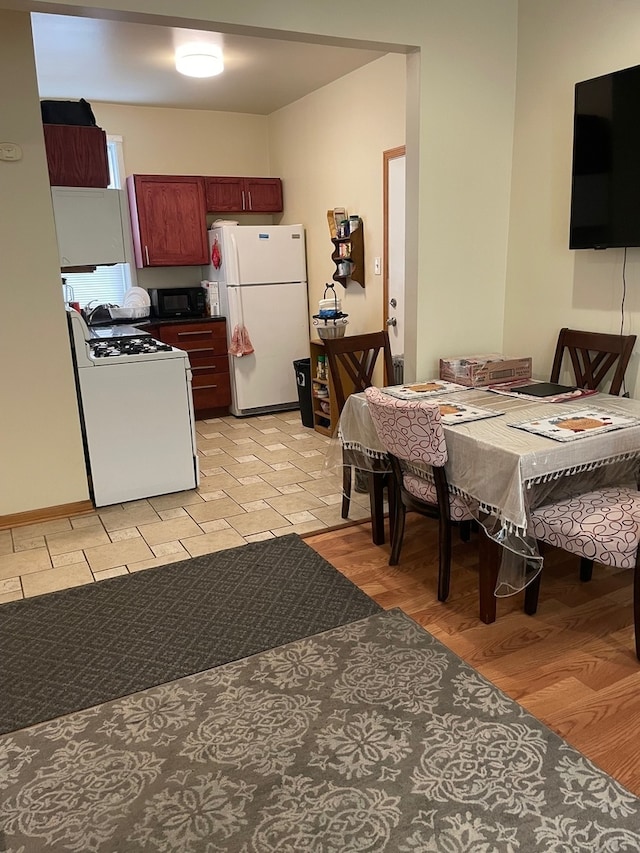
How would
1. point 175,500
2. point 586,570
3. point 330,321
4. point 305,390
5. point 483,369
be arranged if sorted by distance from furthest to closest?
point 305,390
point 330,321
point 175,500
point 483,369
point 586,570

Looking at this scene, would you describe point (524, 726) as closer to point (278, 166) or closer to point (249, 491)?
point (249, 491)

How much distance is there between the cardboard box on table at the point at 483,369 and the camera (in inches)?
125

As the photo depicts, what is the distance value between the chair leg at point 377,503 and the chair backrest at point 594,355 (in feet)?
3.53

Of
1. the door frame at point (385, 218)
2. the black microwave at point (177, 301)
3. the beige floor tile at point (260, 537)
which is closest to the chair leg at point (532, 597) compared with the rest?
the beige floor tile at point (260, 537)

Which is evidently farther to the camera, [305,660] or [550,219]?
[550,219]

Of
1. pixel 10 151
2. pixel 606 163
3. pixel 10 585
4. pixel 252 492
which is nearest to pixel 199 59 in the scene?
pixel 10 151

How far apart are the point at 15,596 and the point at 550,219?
3.14 meters

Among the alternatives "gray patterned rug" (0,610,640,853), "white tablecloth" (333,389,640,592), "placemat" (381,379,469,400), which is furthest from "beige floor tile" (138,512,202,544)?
"white tablecloth" (333,389,640,592)

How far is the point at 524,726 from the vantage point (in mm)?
1932

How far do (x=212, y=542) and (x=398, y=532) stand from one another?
37.9 inches

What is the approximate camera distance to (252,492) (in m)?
3.90

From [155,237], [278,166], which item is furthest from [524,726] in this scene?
[278,166]

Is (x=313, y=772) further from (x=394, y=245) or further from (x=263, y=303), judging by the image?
(x=263, y=303)

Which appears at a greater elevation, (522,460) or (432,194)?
(432,194)
